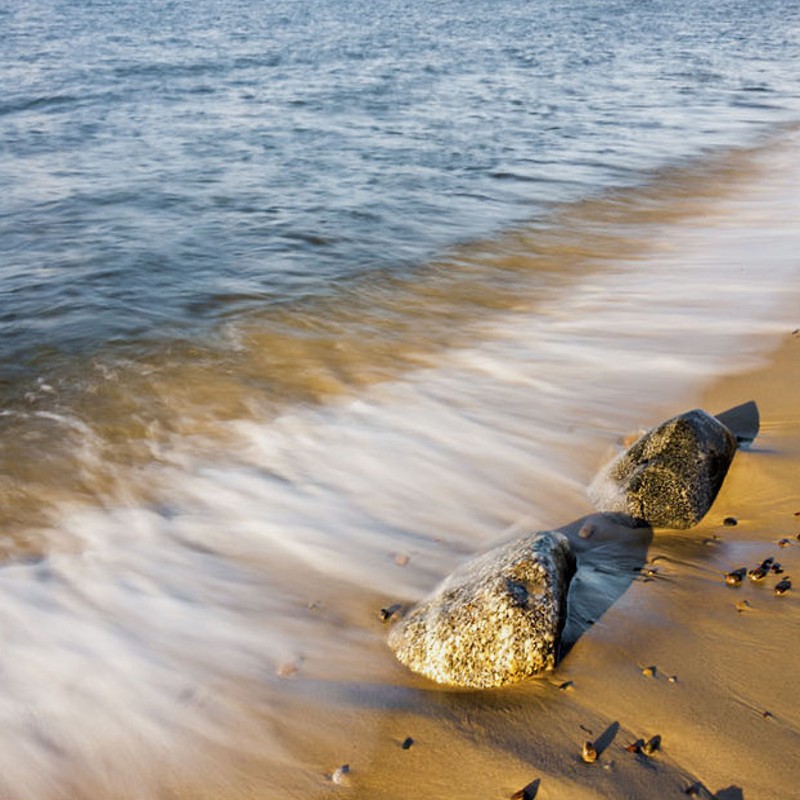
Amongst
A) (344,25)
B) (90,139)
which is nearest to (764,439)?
(90,139)

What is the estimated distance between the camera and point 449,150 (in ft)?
43.7

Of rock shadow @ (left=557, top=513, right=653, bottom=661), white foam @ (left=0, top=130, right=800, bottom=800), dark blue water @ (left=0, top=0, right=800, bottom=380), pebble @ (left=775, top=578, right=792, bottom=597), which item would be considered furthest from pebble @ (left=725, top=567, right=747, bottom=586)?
dark blue water @ (left=0, top=0, right=800, bottom=380)

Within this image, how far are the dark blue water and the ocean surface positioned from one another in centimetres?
8

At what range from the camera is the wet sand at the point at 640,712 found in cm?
283

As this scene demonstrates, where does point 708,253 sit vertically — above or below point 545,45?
below

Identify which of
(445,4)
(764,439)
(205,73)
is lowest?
(764,439)

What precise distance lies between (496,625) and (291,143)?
11.8 m

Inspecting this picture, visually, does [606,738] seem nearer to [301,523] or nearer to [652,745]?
[652,745]

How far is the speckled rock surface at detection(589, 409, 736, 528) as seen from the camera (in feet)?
13.6

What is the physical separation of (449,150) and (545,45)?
1339 cm

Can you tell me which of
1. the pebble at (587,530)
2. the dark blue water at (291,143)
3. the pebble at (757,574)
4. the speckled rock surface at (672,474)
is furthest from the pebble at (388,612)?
the dark blue water at (291,143)

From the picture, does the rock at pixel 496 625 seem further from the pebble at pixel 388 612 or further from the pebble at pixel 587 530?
the pebble at pixel 587 530

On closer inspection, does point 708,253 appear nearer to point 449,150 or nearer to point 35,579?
point 449,150

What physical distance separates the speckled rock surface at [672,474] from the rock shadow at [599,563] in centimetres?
10
